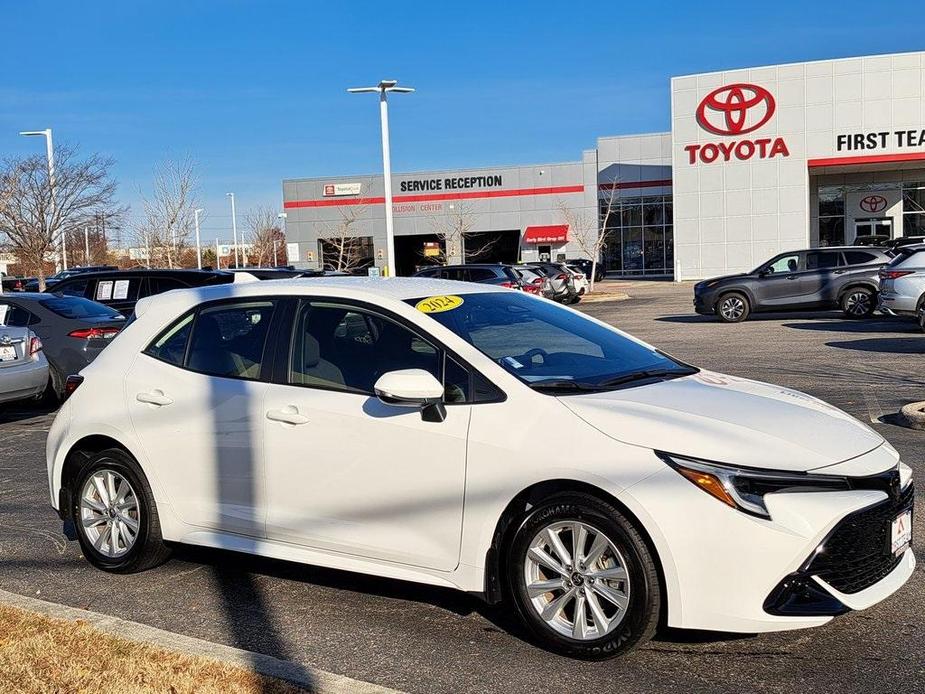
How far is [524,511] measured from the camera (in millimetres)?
4422

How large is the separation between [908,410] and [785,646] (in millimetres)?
5633

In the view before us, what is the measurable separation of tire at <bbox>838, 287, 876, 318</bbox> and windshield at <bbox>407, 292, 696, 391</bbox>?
1855 centimetres

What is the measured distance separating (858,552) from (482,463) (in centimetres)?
161

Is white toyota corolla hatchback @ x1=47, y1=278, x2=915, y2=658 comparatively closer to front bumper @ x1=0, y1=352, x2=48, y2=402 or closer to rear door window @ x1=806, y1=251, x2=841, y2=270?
front bumper @ x1=0, y1=352, x2=48, y2=402

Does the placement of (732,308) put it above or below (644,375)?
below

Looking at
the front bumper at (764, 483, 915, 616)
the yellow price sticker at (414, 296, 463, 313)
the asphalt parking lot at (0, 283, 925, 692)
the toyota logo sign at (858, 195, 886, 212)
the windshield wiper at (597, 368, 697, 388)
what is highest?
the toyota logo sign at (858, 195, 886, 212)

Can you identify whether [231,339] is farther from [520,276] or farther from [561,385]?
[520,276]

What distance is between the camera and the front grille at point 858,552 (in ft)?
13.1

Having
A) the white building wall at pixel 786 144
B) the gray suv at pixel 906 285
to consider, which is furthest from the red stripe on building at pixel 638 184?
the gray suv at pixel 906 285

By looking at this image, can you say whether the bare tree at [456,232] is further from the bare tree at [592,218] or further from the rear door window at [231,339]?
the rear door window at [231,339]

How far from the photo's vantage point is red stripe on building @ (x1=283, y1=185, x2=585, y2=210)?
63828mm

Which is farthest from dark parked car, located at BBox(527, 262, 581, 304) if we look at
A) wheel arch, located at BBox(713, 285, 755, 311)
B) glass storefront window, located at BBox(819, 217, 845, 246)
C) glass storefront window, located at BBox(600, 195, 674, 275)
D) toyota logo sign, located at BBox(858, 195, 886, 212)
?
glass storefront window, located at BBox(600, 195, 674, 275)

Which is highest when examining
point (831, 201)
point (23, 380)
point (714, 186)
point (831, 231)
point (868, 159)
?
point (868, 159)

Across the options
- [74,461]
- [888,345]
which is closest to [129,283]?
[74,461]
